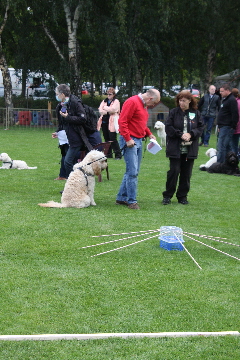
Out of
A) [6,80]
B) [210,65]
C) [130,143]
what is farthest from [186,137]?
[210,65]

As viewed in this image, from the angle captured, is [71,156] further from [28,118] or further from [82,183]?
[28,118]

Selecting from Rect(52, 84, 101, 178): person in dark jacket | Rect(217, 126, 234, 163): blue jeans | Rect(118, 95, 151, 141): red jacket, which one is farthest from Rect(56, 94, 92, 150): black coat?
Rect(217, 126, 234, 163): blue jeans

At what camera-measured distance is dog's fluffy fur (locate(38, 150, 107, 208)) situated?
793 centimetres

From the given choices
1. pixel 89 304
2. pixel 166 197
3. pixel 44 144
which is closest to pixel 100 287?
pixel 89 304

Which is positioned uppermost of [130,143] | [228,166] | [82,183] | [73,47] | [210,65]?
[73,47]

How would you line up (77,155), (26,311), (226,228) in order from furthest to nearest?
(77,155)
(226,228)
(26,311)

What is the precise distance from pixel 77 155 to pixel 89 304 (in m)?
5.45

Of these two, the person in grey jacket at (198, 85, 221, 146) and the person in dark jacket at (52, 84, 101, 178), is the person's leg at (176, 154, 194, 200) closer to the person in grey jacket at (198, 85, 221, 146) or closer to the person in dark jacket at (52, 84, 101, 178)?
the person in dark jacket at (52, 84, 101, 178)

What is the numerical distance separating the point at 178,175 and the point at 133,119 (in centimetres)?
141

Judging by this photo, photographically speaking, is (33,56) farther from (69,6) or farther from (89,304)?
(89,304)

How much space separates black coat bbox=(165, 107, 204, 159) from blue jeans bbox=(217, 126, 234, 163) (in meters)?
4.13

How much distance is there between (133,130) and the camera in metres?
7.77

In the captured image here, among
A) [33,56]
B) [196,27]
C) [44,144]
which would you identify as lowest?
[44,144]

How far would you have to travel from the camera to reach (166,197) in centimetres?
863
